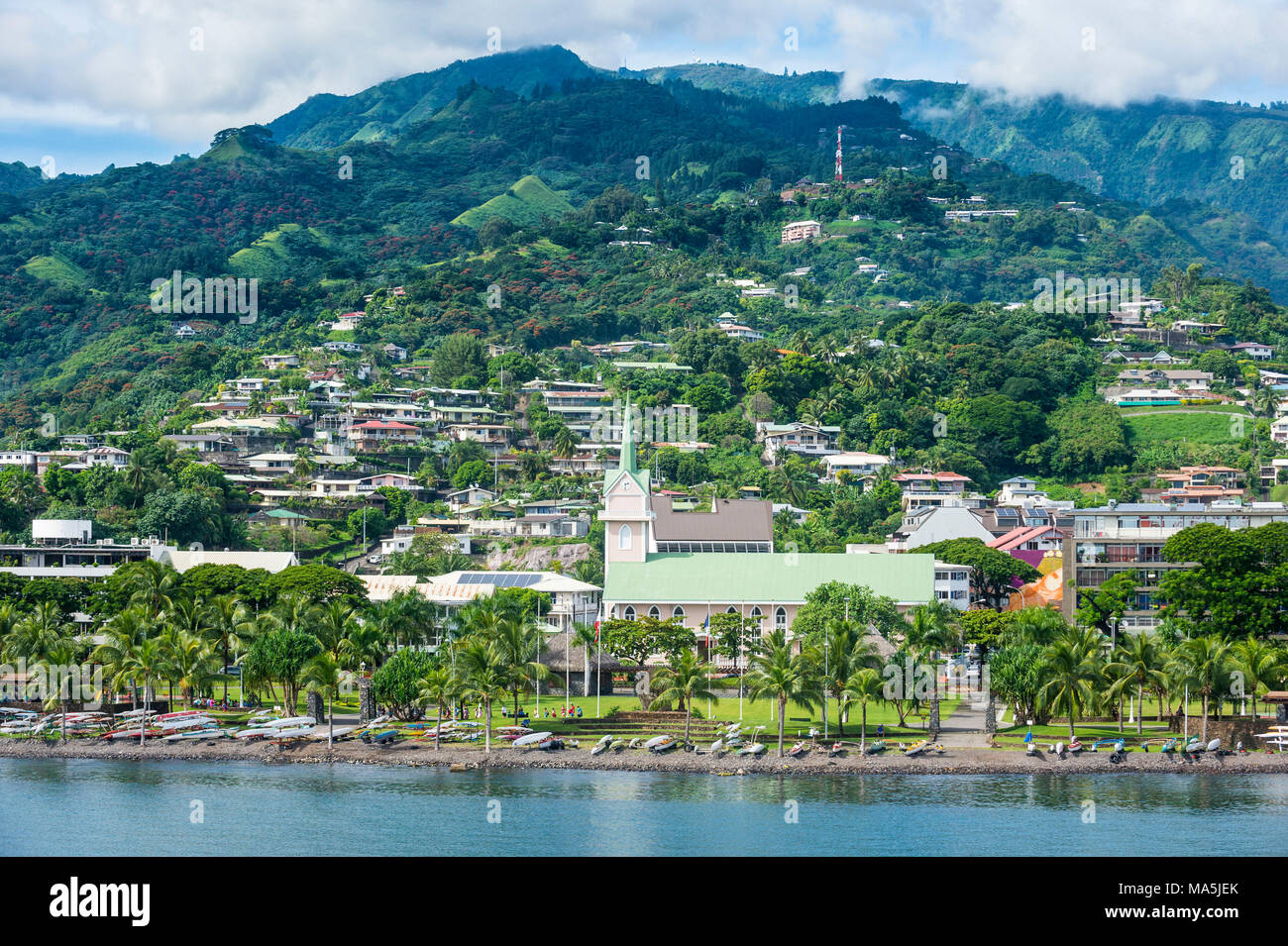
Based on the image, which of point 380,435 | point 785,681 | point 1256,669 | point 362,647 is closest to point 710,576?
point 362,647

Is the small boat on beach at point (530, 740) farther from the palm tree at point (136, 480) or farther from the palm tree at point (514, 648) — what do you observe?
the palm tree at point (136, 480)

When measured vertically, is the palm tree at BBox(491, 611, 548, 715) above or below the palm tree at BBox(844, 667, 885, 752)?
above

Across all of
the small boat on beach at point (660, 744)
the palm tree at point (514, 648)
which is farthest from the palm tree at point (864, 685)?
the palm tree at point (514, 648)

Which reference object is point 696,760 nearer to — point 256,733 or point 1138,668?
point 1138,668

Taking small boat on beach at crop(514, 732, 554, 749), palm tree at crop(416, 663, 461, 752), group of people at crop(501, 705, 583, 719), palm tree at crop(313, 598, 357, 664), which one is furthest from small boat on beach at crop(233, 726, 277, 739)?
small boat on beach at crop(514, 732, 554, 749)

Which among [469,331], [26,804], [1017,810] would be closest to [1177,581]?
[1017,810]

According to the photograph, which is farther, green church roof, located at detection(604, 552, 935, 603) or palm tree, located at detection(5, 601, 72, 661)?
green church roof, located at detection(604, 552, 935, 603)

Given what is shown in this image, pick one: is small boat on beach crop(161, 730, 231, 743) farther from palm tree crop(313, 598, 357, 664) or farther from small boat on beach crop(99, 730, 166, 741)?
palm tree crop(313, 598, 357, 664)
